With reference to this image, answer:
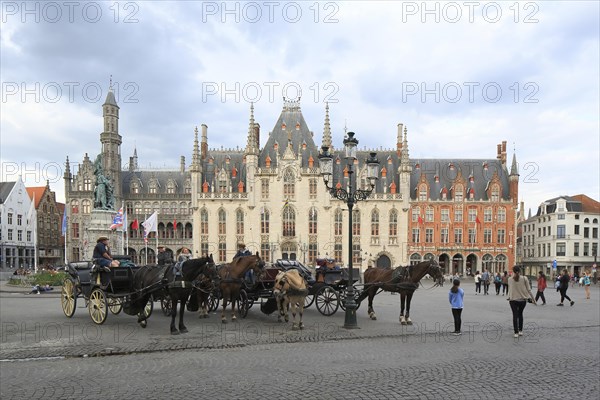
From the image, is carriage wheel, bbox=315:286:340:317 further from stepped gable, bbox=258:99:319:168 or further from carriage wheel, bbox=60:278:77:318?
stepped gable, bbox=258:99:319:168

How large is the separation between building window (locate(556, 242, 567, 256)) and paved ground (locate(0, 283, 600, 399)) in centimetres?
5725

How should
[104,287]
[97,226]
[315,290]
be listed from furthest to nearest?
[97,226] → [315,290] → [104,287]

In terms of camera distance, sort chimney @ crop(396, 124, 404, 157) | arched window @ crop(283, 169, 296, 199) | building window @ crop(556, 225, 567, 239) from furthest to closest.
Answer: building window @ crop(556, 225, 567, 239), chimney @ crop(396, 124, 404, 157), arched window @ crop(283, 169, 296, 199)

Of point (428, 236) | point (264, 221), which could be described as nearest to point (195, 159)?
point (264, 221)

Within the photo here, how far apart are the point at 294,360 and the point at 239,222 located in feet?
147

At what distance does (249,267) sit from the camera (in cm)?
1325

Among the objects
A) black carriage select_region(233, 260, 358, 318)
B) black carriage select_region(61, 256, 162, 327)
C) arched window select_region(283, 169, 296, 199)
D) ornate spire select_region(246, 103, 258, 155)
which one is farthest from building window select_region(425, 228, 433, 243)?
black carriage select_region(61, 256, 162, 327)

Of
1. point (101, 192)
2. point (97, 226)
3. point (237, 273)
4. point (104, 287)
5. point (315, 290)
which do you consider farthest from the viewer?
point (101, 192)

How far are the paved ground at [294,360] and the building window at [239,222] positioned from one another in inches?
1531

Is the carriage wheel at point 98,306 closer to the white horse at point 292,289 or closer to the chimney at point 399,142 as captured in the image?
the white horse at point 292,289

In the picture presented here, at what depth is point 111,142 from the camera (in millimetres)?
55875

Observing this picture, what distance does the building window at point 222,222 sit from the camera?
176 ft

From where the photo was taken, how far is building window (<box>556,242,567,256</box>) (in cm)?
6412

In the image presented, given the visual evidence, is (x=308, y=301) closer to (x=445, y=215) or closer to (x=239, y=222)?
(x=239, y=222)
